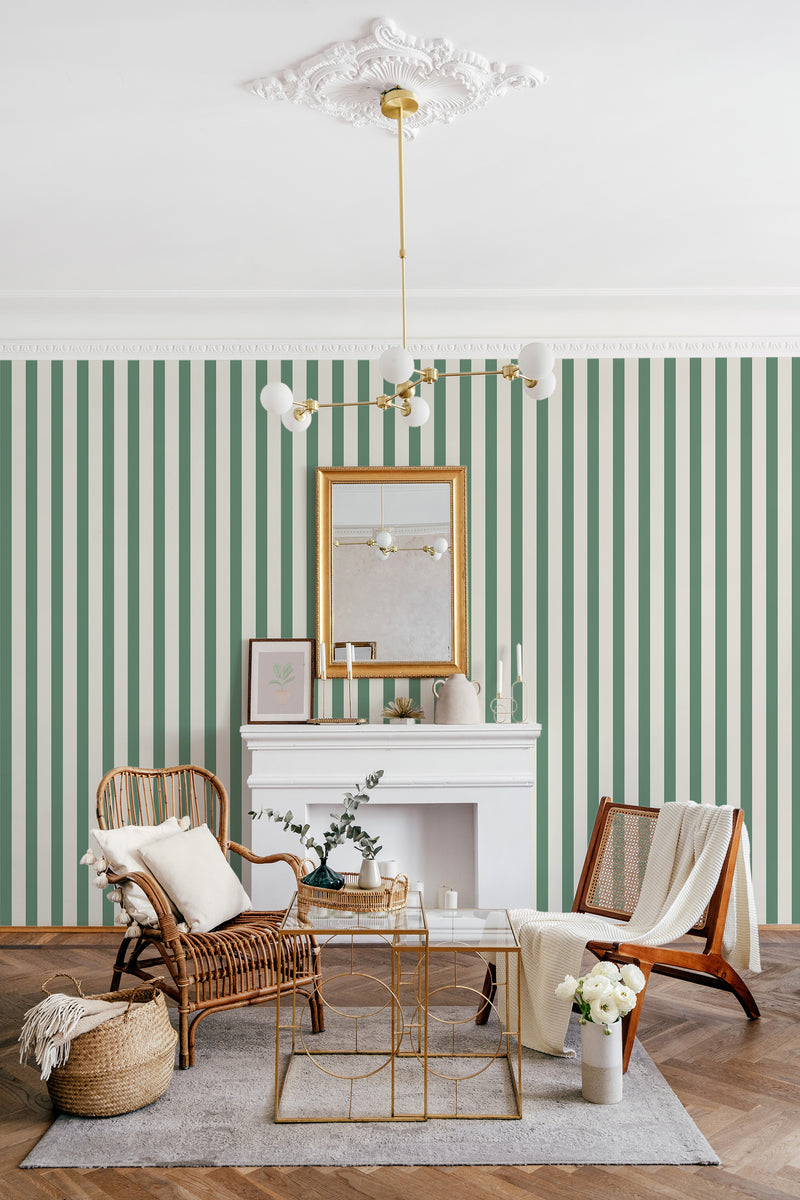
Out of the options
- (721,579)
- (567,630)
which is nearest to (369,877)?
(567,630)

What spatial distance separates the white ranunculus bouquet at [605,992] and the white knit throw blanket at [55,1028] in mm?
1423

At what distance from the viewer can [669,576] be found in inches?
198

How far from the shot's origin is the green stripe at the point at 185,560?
495 centimetres

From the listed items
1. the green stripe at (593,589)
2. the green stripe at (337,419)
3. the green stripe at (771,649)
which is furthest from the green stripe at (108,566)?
the green stripe at (771,649)

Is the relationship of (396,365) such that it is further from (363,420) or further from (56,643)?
Result: (56,643)

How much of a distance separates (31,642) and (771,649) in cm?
386

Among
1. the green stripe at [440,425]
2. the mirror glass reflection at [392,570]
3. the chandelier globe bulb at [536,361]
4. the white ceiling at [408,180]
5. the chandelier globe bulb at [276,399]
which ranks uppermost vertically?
the white ceiling at [408,180]

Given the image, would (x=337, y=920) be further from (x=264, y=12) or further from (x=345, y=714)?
(x=264, y=12)

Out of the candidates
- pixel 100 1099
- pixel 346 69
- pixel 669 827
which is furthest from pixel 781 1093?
pixel 346 69

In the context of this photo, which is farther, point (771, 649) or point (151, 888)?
point (771, 649)

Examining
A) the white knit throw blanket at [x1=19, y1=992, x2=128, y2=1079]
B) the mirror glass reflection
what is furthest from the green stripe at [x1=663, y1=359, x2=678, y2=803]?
the white knit throw blanket at [x1=19, y1=992, x2=128, y2=1079]

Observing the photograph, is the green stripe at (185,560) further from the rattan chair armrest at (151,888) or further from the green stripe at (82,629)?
the rattan chair armrest at (151,888)

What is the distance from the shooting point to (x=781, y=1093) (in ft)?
9.89

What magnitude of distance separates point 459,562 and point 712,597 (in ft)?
4.40
